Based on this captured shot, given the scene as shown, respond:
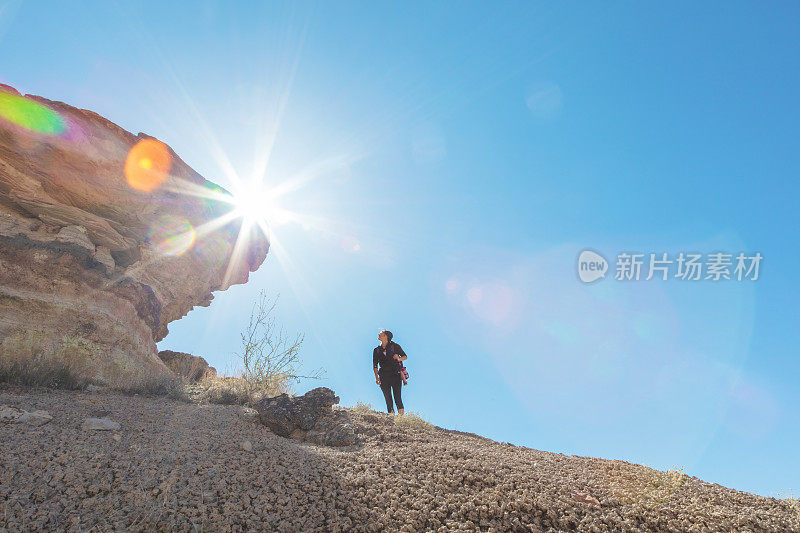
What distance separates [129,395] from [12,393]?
1670 millimetres

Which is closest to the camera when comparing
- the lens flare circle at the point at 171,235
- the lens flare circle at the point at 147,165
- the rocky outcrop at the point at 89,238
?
the rocky outcrop at the point at 89,238

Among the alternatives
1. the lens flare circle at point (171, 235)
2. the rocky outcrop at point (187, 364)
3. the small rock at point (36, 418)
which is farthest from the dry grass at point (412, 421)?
the lens flare circle at point (171, 235)

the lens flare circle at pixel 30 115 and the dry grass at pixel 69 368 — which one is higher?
the lens flare circle at pixel 30 115

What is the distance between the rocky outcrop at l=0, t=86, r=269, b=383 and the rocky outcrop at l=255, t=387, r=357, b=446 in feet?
12.9

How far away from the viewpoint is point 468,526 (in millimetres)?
3234

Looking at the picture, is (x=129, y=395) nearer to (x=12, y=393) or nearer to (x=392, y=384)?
(x=12, y=393)

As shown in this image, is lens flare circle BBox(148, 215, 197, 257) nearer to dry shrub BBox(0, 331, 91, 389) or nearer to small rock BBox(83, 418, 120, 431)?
dry shrub BBox(0, 331, 91, 389)

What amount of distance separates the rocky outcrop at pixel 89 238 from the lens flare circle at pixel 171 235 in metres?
0.03

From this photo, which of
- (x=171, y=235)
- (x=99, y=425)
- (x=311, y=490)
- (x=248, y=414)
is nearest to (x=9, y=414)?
(x=99, y=425)

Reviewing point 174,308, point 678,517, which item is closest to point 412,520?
point 678,517

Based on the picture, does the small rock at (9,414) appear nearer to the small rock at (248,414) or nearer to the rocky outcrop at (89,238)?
the small rock at (248,414)

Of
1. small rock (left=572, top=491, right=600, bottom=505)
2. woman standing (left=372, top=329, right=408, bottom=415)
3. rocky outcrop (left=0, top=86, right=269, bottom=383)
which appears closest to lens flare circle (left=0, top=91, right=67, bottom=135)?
rocky outcrop (left=0, top=86, right=269, bottom=383)

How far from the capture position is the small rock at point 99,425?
447cm

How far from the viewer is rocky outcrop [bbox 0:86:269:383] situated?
8.59 m
